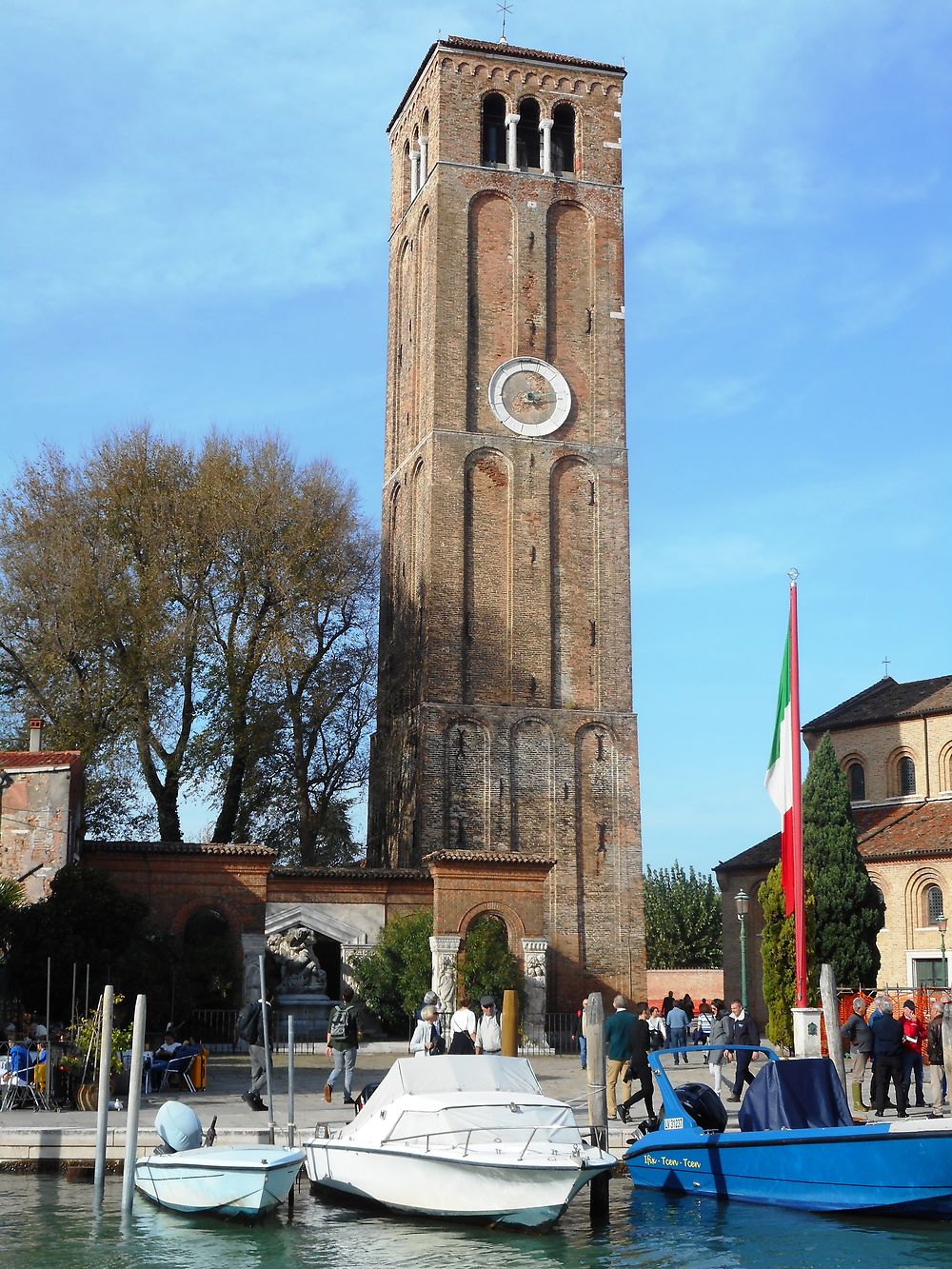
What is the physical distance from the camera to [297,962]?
101 feet

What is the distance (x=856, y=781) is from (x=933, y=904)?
6.93 meters

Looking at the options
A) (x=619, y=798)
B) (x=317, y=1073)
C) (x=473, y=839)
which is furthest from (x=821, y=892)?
(x=317, y=1073)

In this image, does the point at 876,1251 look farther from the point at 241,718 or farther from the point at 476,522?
the point at 476,522

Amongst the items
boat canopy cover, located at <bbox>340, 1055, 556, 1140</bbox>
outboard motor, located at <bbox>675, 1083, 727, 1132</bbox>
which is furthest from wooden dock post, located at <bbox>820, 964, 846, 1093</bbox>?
boat canopy cover, located at <bbox>340, 1055, 556, 1140</bbox>

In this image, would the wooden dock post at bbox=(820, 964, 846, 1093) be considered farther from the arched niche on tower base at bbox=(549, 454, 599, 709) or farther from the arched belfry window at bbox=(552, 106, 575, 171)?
the arched belfry window at bbox=(552, 106, 575, 171)

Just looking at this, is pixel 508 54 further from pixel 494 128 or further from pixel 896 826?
pixel 896 826

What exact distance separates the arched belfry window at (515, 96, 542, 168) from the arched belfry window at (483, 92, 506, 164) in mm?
415

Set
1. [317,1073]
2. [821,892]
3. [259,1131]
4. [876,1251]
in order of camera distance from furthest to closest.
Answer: [821,892]
[317,1073]
[259,1131]
[876,1251]

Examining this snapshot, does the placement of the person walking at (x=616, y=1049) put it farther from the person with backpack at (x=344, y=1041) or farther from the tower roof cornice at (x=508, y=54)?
the tower roof cornice at (x=508, y=54)

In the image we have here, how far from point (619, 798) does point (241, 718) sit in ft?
30.8

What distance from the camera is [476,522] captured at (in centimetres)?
3875

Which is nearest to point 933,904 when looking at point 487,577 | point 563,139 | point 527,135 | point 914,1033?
point 487,577

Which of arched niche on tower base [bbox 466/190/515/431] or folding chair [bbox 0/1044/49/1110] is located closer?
folding chair [bbox 0/1044/49/1110]

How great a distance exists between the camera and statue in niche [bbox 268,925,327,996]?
1204 inches
